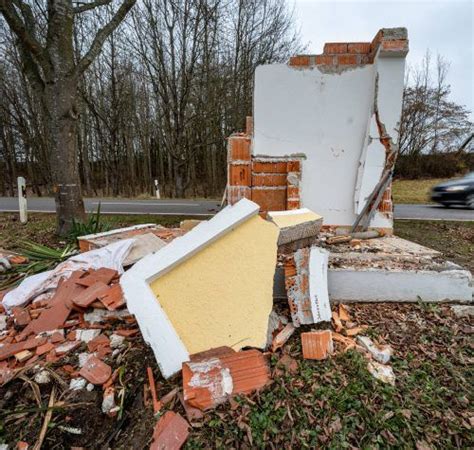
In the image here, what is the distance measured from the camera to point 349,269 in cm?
249

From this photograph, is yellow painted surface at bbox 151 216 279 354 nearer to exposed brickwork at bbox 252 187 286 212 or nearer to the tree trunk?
exposed brickwork at bbox 252 187 286 212

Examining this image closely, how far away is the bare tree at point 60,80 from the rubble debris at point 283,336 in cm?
454

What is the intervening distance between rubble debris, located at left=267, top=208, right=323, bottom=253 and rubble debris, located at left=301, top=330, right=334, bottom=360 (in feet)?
2.64

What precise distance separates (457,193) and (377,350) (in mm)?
10329

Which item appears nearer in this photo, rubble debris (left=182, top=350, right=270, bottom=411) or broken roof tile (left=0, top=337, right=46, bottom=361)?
rubble debris (left=182, top=350, right=270, bottom=411)

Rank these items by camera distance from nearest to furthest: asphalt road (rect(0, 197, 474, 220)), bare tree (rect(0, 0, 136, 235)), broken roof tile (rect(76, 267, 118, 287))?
1. broken roof tile (rect(76, 267, 118, 287))
2. bare tree (rect(0, 0, 136, 235))
3. asphalt road (rect(0, 197, 474, 220))

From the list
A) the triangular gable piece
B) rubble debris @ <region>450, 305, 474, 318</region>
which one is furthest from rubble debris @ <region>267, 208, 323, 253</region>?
rubble debris @ <region>450, 305, 474, 318</region>

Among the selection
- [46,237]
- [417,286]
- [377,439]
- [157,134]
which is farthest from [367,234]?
[157,134]

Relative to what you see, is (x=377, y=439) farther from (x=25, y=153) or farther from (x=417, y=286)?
(x=25, y=153)

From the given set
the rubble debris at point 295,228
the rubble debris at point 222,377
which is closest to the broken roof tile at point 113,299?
the rubble debris at point 222,377

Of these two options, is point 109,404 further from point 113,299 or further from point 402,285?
point 402,285

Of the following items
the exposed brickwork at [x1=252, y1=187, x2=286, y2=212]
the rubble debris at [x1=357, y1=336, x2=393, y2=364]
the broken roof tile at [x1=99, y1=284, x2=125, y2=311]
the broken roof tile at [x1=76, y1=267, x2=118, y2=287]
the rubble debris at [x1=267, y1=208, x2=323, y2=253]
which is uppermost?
the exposed brickwork at [x1=252, y1=187, x2=286, y2=212]

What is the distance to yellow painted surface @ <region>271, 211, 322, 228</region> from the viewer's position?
2.54 meters

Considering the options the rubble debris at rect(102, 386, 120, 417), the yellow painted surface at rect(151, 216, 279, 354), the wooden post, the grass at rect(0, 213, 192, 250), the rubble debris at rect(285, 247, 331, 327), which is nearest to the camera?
the rubble debris at rect(102, 386, 120, 417)
